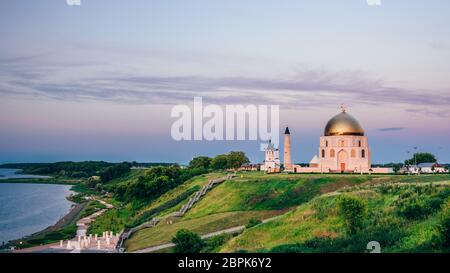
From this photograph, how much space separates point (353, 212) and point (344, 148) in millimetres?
24039

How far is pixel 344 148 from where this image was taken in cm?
4438

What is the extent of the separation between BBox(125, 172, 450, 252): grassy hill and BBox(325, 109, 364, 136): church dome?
9.80 meters

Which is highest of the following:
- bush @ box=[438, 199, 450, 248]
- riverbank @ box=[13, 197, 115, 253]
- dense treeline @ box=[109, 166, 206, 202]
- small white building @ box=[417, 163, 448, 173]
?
small white building @ box=[417, 163, 448, 173]

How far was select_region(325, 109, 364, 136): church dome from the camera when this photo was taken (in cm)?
4428

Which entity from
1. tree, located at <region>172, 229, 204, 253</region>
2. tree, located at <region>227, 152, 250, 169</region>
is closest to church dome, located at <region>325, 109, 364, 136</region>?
tree, located at <region>227, 152, 250, 169</region>

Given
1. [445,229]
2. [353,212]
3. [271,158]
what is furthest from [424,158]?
[445,229]

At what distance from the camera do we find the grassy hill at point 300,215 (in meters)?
18.6

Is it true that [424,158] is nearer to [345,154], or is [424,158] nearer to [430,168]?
[430,168]

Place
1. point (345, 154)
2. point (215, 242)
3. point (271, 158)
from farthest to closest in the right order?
point (271, 158)
point (345, 154)
point (215, 242)

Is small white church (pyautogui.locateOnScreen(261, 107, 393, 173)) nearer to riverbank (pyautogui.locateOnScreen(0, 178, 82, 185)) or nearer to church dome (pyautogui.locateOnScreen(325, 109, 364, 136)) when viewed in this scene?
church dome (pyautogui.locateOnScreen(325, 109, 364, 136))

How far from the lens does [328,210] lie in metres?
23.5
